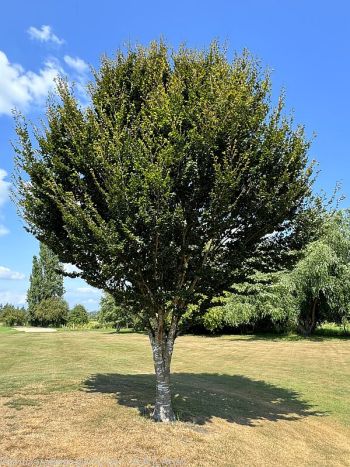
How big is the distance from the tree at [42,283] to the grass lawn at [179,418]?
75.4 metres

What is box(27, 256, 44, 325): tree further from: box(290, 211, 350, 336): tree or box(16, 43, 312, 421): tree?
box(16, 43, 312, 421): tree

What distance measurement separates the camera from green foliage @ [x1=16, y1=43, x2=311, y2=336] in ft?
32.0

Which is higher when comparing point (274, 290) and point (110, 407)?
point (274, 290)

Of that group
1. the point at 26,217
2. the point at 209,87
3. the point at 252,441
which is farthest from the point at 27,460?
the point at 209,87

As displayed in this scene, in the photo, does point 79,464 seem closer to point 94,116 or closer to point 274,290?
point 94,116

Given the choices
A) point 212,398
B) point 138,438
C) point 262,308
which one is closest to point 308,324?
point 262,308

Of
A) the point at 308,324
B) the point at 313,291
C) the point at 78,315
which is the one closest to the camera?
the point at 313,291

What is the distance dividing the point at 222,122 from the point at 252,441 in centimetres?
786

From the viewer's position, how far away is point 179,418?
11.4m

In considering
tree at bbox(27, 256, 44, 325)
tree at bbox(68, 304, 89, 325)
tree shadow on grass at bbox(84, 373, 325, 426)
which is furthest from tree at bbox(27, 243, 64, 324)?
tree shadow on grass at bbox(84, 373, 325, 426)

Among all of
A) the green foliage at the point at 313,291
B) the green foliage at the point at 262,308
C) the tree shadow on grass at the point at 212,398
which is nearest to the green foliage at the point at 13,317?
the green foliage at the point at 262,308

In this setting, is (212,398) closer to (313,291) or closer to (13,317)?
(313,291)

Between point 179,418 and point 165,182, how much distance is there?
6.58 m

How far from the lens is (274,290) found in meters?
43.6
